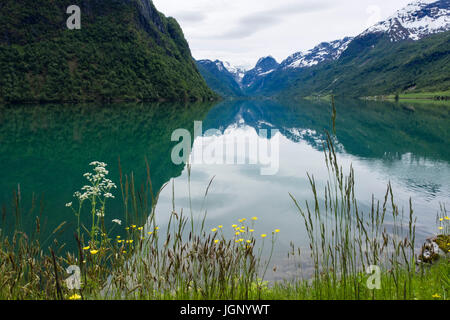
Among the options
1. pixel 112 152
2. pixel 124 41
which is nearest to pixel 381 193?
pixel 112 152

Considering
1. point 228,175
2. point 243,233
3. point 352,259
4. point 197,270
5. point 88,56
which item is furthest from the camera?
point 88,56

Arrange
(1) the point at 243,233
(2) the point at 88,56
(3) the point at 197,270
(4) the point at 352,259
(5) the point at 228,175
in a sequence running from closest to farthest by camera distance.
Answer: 1. (3) the point at 197,270
2. (4) the point at 352,259
3. (1) the point at 243,233
4. (5) the point at 228,175
5. (2) the point at 88,56

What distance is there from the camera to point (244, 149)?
2998 cm

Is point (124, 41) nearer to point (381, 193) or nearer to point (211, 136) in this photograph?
point (211, 136)

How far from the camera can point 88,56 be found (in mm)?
148000

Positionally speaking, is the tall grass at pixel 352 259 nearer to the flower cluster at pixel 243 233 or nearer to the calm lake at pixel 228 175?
the flower cluster at pixel 243 233

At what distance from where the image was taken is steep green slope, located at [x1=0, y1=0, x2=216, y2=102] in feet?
394

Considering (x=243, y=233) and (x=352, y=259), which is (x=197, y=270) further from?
(x=243, y=233)

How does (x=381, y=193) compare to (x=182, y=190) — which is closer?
(x=381, y=193)

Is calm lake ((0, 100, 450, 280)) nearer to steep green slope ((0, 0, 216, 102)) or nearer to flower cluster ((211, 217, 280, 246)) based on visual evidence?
flower cluster ((211, 217, 280, 246))

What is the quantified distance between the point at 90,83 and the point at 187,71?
79035 mm

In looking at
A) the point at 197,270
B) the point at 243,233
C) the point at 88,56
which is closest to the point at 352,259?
the point at 197,270

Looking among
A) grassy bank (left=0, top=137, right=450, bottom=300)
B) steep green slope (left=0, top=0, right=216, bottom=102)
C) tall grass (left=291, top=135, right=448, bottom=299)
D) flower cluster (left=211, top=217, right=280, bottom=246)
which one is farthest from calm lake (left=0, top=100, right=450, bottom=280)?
steep green slope (left=0, top=0, right=216, bottom=102)
